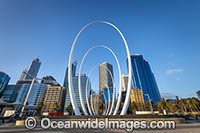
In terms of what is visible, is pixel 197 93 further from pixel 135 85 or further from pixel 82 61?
pixel 82 61

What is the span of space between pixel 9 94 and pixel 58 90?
65.9 m

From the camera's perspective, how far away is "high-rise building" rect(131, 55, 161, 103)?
419ft

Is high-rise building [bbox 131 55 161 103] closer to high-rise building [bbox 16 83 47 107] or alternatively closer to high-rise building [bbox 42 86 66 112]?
high-rise building [bbox 42 86 66 112]

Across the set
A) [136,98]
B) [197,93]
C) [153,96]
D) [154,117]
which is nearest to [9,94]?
[136,98]

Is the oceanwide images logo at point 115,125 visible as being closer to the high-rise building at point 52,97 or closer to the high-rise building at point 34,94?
the high-rise building at point 52,97

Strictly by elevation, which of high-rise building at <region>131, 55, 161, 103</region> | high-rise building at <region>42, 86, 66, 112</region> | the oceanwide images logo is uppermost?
high-rise building at <region>131, 55, 161, 103</region>

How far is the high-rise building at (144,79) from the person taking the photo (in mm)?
127838

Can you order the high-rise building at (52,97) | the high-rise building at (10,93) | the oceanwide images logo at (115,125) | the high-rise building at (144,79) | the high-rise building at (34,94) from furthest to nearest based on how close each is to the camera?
1. the high-rise building at (144,79)
2. the high-rise building at (10,93)
3. the high-rise building at (34,94)
4. the high-rise building at (52,97)
5. the oceanwide images logo at (115,125)

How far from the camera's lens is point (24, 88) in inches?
3991

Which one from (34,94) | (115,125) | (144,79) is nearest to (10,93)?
(34,94)

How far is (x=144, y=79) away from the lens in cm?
13450

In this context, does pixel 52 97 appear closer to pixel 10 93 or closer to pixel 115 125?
pixel 10 93

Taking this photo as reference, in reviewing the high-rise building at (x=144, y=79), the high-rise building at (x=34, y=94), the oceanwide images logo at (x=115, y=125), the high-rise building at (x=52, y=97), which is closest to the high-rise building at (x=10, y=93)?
the high-rise building at (x=34, y=94)

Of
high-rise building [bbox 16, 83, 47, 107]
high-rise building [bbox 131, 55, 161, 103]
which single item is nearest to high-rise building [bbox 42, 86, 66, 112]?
high-rise building [bbox 16, 83, 47, 107]
